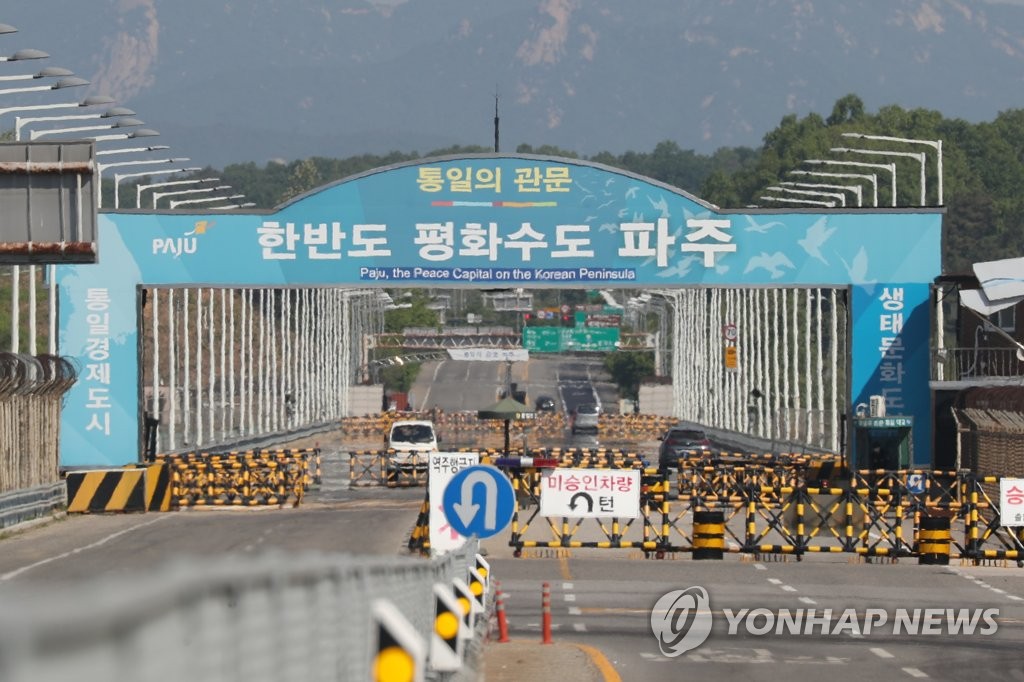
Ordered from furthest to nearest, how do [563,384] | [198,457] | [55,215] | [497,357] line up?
[563,384] < [497,357] < [198,457] < [55,215]

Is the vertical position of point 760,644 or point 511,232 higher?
point 511,232

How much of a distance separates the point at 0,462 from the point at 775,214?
62.4ft

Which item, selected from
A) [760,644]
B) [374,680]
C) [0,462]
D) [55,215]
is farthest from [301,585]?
[0,462]

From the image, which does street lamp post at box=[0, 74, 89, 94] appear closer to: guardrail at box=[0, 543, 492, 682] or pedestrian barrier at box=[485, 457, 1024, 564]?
pedestrian barrier at box=[485, 457, 1024, 564]

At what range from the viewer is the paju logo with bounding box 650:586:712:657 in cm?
1890

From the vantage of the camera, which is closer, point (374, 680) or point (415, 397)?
point (374, 680)

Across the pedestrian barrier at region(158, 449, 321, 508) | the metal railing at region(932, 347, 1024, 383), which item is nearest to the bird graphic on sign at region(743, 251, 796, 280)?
the metal railing at region(932, 347, 1024, 383)

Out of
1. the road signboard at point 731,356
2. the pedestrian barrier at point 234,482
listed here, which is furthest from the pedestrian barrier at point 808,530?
the road signboard at point 731,356

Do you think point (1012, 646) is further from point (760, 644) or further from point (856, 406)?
point (856, 406)

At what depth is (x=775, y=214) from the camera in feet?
146

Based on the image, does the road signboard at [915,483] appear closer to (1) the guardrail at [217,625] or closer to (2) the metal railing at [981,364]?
(2) the metal railing at [981,364]

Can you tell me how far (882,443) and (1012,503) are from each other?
1453 centimetres

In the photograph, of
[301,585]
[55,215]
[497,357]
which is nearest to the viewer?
[301,585]

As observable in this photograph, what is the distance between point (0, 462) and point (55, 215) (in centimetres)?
584
